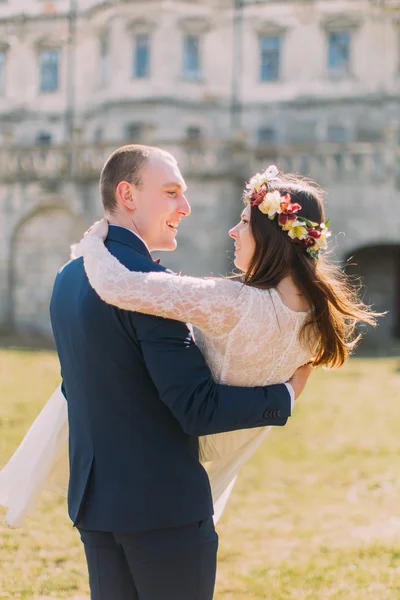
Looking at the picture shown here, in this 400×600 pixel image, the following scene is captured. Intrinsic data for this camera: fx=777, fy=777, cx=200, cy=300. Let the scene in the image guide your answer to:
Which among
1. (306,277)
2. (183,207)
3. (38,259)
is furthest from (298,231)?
(38,259)

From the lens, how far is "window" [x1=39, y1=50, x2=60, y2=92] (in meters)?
35.2

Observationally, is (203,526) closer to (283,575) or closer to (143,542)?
(143,542)

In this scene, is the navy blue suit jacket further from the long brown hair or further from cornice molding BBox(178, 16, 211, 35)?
cornice molding BBox(178, 16, 211, 35)

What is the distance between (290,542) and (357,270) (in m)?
21.6

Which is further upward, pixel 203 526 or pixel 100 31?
pixel 100 31

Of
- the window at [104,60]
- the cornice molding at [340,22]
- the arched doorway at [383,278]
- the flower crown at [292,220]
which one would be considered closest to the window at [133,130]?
the window at [104,60]

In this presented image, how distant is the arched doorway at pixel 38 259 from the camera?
2291 centimetres

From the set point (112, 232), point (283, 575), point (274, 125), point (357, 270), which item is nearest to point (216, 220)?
point (357, 270)

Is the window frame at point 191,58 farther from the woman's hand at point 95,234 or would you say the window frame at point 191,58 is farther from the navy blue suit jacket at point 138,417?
the navy blue suit jacket at point 138,417

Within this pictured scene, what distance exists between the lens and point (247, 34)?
32.1 metres

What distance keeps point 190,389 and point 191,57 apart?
31.6 metres

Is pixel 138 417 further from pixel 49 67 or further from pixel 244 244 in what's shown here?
pixel 49 67

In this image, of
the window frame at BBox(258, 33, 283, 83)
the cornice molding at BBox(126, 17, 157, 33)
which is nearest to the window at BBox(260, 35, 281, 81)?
the window frame at BBox(258, 33, 283, 83)

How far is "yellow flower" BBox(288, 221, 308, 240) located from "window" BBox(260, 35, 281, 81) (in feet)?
100
